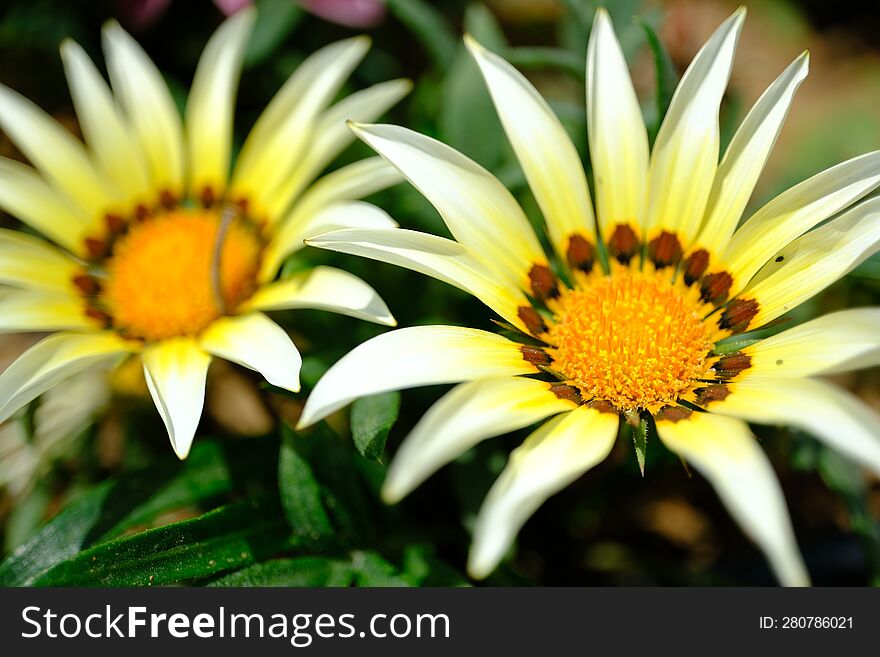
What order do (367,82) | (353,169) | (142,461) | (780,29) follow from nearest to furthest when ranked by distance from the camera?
(353,169) < (142,461) < (367,82) < (780,29)

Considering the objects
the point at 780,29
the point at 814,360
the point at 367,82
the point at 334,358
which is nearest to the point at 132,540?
the point at 334,358

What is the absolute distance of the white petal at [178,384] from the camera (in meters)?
1.61

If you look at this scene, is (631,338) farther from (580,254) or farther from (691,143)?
(691,143)

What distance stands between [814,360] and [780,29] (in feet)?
8.02

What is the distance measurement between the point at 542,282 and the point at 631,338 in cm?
22

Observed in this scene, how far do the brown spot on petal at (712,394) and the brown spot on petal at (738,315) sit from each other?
17 cm

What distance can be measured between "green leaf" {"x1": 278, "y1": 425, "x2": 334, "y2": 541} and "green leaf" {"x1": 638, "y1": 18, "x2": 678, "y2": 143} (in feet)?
3.44

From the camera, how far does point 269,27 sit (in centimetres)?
280

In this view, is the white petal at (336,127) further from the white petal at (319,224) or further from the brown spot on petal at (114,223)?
the brown spot on petal at (114,223)

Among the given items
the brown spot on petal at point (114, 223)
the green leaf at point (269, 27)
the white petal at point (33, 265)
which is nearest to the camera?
the white petal at point (33, 265)

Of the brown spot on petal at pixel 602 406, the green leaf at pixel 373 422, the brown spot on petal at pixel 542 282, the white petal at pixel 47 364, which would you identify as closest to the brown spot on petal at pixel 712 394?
the brown spot on petal at pixel 602 406

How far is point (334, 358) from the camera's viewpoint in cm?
200

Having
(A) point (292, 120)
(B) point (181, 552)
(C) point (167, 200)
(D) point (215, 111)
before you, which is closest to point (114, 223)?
(C) point (167, 200)

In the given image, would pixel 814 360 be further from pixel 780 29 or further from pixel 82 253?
pixel 780 29
